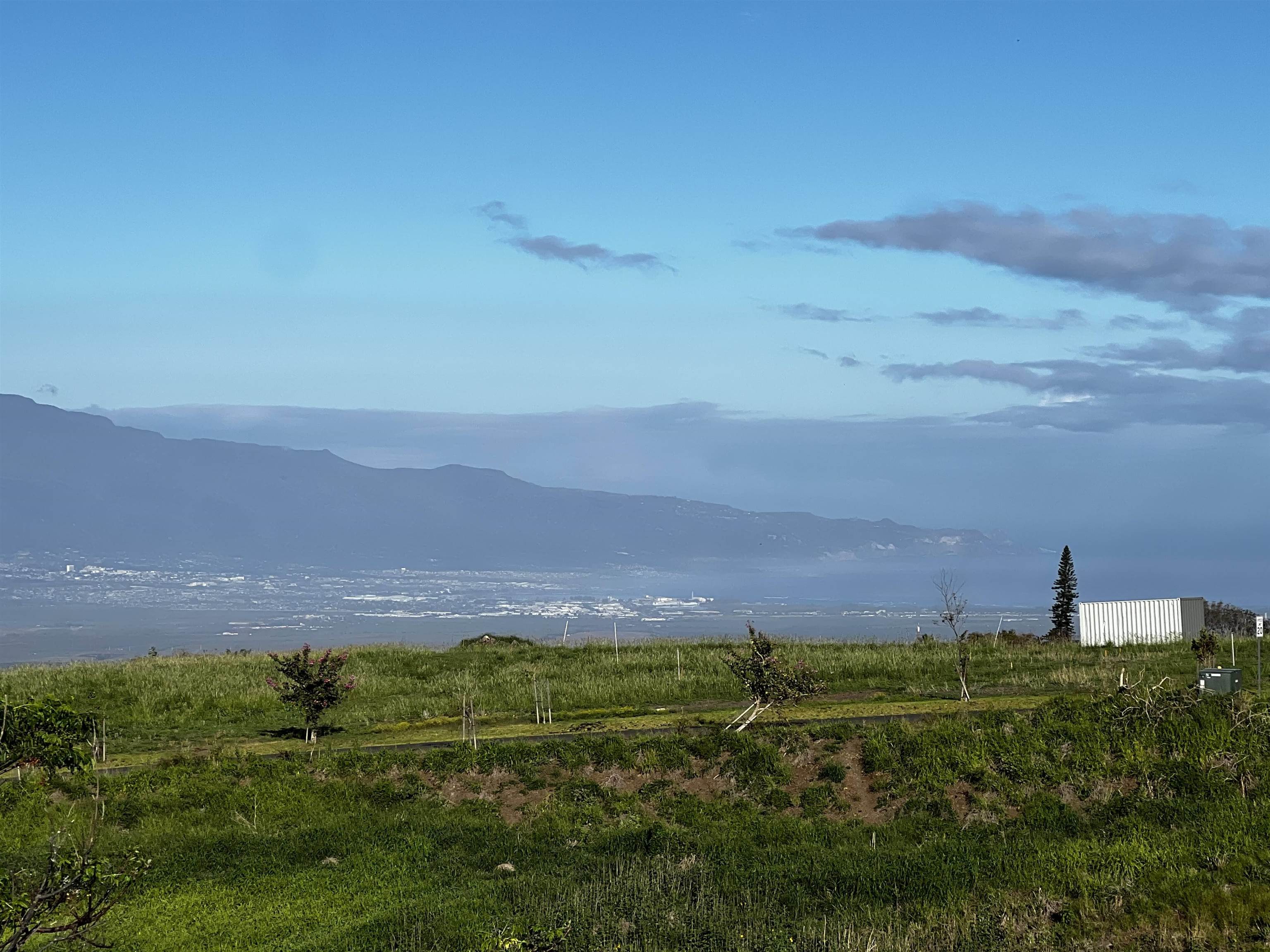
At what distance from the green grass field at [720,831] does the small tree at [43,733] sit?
558 centimetres

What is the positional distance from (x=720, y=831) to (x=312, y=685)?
13.4 metres

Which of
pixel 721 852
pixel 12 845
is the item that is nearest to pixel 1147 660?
pixel 721 852

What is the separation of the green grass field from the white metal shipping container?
14.9m

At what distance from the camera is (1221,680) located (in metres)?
26.2

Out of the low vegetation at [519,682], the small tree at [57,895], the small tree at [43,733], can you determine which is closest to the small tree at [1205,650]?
the low vegetation at [519,682]

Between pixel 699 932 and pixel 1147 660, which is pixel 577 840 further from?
pixel 1147 660

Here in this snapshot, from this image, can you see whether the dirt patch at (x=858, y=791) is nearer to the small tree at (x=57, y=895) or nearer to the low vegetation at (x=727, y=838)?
the low vegetation at (x=727, y=838)

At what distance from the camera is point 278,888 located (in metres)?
19.0

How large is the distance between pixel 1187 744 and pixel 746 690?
32.9 ft

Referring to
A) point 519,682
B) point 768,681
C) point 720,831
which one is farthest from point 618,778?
point 519,682

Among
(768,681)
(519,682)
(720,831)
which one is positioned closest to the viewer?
(720,831)

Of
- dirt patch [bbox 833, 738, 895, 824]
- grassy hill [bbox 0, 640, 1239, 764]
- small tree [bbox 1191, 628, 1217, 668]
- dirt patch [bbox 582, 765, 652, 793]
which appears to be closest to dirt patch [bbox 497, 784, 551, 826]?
dirt patch [bbox 582, 765, 652, 793]

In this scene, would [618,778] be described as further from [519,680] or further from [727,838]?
[519,680]

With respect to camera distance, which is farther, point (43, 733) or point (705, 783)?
point (705, 783)
